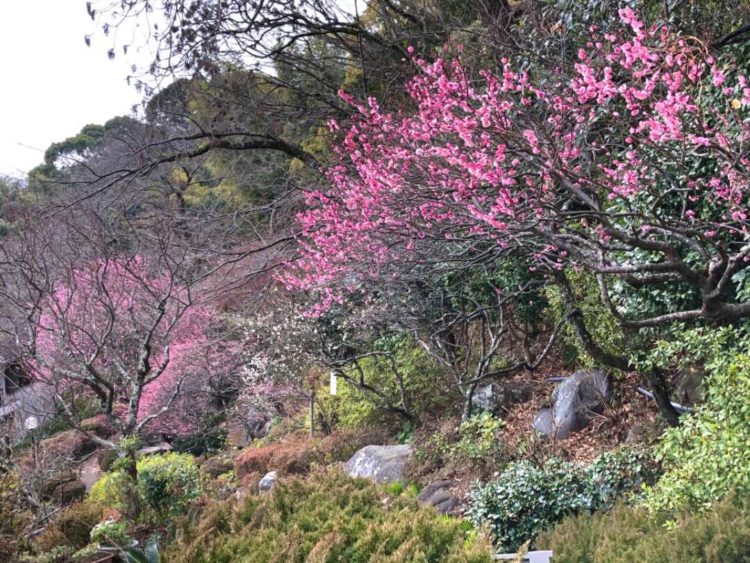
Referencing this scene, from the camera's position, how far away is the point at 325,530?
2.90 m

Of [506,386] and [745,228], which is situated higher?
[745,228]

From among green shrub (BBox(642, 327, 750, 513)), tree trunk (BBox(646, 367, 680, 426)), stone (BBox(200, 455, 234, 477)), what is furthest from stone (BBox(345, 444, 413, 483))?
green shrub (BBox(642, 327, 750, 513))

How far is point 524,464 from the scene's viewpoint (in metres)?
4.82

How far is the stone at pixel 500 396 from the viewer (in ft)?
23.1

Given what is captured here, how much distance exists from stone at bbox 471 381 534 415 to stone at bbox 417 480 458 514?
1.41 m

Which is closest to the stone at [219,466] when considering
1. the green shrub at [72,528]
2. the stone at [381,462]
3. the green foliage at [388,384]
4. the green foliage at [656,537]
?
the green foliage at [388,384]

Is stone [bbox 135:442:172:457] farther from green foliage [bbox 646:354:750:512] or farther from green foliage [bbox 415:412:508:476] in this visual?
→ green foliage [bbox 646:354:750:512]

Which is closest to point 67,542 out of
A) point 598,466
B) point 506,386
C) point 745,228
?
point 598,466

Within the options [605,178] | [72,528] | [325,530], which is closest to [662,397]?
[605,178]

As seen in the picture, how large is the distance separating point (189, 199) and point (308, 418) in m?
7.91

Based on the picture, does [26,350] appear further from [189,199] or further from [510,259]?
[189,199]

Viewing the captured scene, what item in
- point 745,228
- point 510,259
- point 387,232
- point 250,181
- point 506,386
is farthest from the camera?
point 250,181

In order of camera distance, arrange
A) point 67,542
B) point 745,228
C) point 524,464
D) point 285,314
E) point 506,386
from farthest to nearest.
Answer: point 285,314
point 506,386
point 524,464
point 67,542
point 745,228

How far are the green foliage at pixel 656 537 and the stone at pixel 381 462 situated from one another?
3295 mm
